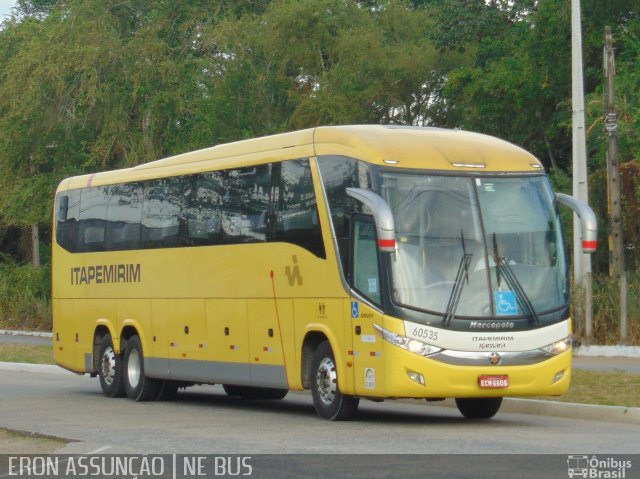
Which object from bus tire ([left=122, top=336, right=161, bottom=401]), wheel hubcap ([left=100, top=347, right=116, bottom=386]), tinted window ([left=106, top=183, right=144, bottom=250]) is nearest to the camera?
bus tire ([left=122, top=336, right=161, bottom=401])

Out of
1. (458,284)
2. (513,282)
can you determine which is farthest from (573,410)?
(458,284)

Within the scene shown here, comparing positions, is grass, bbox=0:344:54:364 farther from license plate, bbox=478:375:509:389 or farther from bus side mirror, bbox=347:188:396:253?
license plate, bbox=478:375:509:389

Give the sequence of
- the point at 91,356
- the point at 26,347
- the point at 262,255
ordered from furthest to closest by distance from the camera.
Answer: the point at 26,347 < the point at 91,356 < the point at 262,255

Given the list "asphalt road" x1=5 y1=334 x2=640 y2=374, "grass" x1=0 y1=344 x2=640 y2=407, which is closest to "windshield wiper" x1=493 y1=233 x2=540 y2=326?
"grass" x1=0 y1=344 x2=640 y2=407

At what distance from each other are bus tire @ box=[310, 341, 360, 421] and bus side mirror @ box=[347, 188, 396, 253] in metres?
1.84

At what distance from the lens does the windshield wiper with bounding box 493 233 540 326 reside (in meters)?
16.8

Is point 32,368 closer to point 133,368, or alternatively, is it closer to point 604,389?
point 133,368

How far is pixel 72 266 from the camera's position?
2520cm

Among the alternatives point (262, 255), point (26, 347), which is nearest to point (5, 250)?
point (26, 347)

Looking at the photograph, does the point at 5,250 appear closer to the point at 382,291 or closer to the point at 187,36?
the point at 187,36

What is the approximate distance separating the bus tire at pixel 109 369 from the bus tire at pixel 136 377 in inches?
7.3

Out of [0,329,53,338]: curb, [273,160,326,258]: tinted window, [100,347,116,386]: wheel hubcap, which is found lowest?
[0,329,53,338]: curb

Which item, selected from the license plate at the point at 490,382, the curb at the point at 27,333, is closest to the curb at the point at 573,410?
the license plate at the point at 490,382

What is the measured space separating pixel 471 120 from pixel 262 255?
27.2 metres
